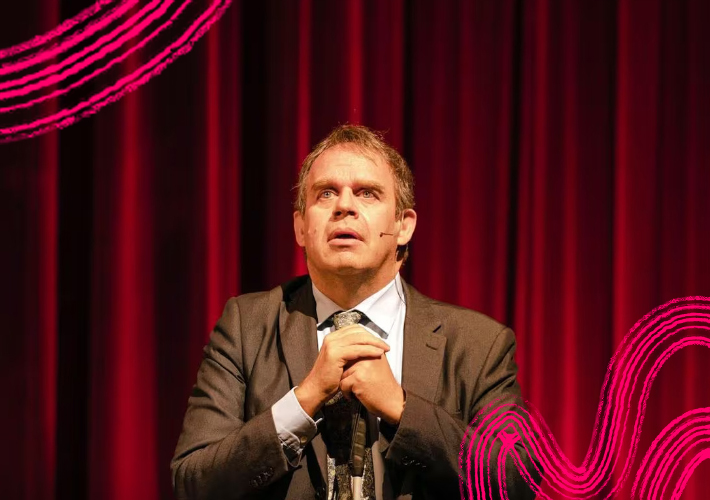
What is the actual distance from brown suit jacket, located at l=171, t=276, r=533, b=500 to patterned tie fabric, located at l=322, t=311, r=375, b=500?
3 centimetres

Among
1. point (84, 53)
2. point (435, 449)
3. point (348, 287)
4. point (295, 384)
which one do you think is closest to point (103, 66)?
point (84, 53)

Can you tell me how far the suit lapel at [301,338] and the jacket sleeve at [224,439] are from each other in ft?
0.42

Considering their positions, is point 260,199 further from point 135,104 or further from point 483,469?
point 483,469

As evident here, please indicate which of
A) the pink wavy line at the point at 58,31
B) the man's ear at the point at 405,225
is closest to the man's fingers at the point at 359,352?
the man's ear at the point at 405,225

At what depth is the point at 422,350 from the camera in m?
2.19

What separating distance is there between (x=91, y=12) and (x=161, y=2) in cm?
24

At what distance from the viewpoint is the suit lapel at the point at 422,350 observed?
6.98ft

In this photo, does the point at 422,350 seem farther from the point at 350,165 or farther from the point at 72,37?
the point at 72,37

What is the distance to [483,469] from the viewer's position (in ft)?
6.48

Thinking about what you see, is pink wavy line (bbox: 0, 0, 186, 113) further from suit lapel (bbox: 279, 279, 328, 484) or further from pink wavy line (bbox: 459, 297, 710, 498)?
pink wavy line (bbox: 459, 297, 710, 498)

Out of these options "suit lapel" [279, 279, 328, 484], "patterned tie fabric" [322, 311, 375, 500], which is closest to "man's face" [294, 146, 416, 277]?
"suit lapel" [279, 279, 328, 484]

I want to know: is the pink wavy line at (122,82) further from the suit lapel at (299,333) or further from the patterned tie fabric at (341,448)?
the patterned tie fabric at (341,448)

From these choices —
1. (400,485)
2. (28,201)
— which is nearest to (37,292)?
(28,201)

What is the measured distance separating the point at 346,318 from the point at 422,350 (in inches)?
8.6
